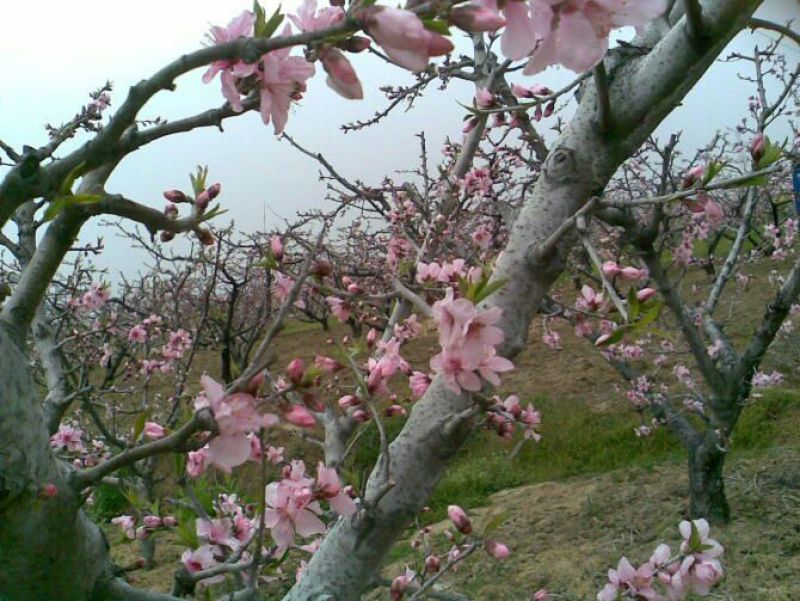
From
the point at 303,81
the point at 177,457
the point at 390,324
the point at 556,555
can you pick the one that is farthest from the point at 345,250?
the point at 303,81

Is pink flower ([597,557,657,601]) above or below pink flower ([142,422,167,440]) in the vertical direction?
below

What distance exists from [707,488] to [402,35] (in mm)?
3175

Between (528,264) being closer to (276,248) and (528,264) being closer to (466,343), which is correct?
(466,343)

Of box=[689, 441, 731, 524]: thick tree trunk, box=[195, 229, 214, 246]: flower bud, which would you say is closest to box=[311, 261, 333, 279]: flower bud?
box=[195, 229, 214, 246]: flower bud

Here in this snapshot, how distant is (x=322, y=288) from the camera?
5.05ft

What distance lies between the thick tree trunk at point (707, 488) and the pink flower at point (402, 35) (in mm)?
3053

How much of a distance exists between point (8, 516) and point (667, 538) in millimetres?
3059

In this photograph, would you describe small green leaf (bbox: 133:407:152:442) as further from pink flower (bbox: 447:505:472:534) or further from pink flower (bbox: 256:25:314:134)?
pink flower (bbox: 447:505:472:534)

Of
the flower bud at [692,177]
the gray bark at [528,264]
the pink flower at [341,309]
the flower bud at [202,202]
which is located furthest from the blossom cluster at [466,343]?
the pink flower at [341,309]

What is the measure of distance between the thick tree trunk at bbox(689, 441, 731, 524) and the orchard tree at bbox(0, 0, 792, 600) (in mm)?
1503

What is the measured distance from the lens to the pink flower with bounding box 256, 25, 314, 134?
0.80 metres

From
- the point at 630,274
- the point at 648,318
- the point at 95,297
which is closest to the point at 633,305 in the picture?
the point at 648,318

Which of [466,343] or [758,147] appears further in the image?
[758,147]

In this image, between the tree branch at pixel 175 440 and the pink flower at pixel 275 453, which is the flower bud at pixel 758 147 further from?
the pink flower at pixel 275 453
